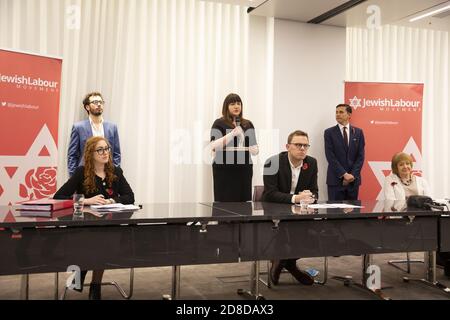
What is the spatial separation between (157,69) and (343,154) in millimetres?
2370

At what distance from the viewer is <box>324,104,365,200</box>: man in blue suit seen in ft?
17.6

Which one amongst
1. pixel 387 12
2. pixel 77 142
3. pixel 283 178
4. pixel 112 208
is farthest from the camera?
pixel 387 12

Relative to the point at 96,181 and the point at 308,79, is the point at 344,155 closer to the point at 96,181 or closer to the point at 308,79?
the point at 308,79

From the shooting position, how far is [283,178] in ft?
12.0

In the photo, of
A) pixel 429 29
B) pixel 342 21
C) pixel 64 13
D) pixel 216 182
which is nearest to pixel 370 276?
pixel 216 182

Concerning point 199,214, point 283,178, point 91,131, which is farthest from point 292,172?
point 91,131

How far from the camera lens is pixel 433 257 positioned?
3879 mm

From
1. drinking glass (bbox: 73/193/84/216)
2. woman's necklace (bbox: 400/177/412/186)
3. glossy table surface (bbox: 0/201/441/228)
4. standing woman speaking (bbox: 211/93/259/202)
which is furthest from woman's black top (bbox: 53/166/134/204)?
woman's necklace (bbox: 400/177/412/186)

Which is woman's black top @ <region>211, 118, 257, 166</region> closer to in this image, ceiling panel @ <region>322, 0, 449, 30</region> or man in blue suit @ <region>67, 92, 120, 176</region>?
man in blue suit @ <region>67, 92, 120, 176</region>

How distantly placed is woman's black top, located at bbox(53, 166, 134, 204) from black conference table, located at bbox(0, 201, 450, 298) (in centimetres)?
32

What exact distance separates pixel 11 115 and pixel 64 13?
1.31 m

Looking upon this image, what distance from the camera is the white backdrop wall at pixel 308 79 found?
5.61m

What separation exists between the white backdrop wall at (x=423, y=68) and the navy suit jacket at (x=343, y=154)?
123 cm

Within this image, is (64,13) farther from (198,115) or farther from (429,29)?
(429,29)
